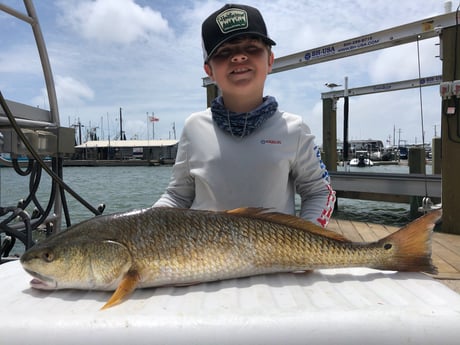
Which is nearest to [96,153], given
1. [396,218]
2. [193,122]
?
[396,218]

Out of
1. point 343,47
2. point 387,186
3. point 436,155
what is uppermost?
point 343,47

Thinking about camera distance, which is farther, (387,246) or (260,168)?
(260,168)

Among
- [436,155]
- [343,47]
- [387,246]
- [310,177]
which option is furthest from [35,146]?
[436,155]

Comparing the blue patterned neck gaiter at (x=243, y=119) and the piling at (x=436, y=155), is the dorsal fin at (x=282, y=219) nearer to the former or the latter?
the blue patterned neck gaiter at (x=243, y=119)

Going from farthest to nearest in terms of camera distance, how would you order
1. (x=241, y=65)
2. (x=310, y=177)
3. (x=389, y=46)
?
(x=389, y=46) → (x=310, y=177) → (x=241, y=65)

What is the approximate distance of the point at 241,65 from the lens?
185cm

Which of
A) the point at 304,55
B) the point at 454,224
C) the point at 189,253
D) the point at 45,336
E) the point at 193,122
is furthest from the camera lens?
the point at 304,55

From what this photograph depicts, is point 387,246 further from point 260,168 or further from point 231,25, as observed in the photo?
point 231,25

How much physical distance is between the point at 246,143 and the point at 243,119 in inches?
5.5

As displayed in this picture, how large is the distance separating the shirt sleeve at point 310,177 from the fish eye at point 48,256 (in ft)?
3.80

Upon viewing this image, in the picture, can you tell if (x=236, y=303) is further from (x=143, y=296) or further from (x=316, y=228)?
(x=316, y=228)

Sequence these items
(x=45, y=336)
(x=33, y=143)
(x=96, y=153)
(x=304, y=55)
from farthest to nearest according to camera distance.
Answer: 1. (x=96, y=153)
2. (x=304, y=55)
3. (x=33, y=143)
4. (x=45, y=336)

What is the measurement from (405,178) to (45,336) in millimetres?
9290

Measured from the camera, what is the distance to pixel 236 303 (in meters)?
1.14
